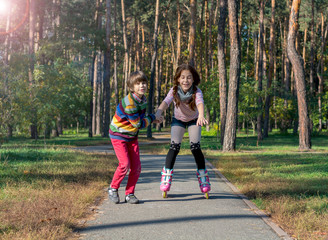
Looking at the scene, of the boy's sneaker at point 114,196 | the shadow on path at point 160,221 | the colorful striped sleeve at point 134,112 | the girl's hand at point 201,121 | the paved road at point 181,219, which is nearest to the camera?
the paved road at point 181,219

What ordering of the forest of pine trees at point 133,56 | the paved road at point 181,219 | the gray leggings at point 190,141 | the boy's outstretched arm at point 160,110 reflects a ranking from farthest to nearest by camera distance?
the forest of pine trees at point 133,56, the gray leggings at point 190,141, the boy's outstretched arm at point 160,110, the paved road at point 181,219

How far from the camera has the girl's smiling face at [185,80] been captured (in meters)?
7.16

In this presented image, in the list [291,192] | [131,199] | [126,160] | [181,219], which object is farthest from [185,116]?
[291,192]

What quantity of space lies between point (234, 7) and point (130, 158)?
13943 mm

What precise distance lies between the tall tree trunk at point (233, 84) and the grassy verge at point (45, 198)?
854 cm

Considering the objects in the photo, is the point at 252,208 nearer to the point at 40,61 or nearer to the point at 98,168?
the point at 98,168

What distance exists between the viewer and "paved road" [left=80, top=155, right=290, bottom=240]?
A: 16.3ft

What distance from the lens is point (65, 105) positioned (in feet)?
79.9

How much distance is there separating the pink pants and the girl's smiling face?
118cm

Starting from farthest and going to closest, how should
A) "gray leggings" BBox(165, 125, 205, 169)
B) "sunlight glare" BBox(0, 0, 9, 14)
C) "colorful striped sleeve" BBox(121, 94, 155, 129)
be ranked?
"sunlight glare" BBox(0, 0, 9, 14)
"gray leggings" BBox(165, 125, 205, 169)
"colorful striped sleeve" BBox(121, 94, 155, 129)

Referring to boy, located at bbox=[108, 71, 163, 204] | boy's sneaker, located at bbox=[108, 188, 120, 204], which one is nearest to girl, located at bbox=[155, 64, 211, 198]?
boy, located at bbox=[108, 71, 163, 204]

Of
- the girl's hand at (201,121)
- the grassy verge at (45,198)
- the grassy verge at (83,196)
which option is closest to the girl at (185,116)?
the girl's hand at (201,121)

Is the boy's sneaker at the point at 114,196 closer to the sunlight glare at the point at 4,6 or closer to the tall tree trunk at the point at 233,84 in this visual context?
the tall tree trunk at the point at 233,84

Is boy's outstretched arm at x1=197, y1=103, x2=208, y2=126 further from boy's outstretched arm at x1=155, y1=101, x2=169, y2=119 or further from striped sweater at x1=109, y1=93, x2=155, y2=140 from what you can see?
striped sweater at x1=109, y1=93, x2=155, y2=140
